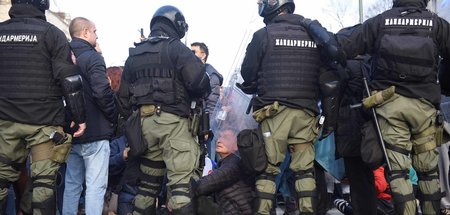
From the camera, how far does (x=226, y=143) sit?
469 centimetres

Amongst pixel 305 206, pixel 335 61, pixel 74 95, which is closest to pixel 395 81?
pixel 335 61

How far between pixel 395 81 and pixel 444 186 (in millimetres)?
1442

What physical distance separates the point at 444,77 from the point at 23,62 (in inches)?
138

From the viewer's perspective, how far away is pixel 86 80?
15.5ft

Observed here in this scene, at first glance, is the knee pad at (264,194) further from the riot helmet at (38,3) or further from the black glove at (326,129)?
the riot helmet at (38,3)

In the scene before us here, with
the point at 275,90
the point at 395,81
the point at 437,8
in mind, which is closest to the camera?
the point at 395,81

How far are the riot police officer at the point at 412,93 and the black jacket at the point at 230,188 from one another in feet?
4.31

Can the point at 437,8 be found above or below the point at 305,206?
above

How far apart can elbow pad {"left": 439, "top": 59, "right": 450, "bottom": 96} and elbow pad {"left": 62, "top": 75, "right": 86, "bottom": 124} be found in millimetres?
3034

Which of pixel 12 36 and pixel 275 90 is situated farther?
pixel 275 90

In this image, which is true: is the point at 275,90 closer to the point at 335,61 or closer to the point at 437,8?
the point at 335,61

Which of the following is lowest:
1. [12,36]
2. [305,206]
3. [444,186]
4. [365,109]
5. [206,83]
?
[444,186]

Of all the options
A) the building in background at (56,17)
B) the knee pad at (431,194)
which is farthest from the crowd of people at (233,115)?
the building in background at (56,17)

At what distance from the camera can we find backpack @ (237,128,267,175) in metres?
4.14
